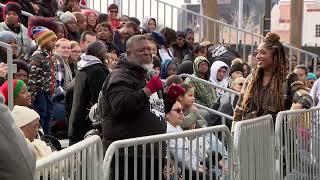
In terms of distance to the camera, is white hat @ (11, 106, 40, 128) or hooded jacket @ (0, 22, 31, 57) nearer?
white hat @ (11, 106, 40, 128)

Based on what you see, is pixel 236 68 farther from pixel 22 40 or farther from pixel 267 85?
pixel 267 85

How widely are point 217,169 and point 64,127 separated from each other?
359 cm

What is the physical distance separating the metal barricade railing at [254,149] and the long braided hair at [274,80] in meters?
0.31

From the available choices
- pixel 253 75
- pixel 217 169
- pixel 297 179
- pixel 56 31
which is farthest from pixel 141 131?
pixel 56 31

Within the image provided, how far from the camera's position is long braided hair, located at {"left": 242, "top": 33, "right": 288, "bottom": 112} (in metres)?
7.16

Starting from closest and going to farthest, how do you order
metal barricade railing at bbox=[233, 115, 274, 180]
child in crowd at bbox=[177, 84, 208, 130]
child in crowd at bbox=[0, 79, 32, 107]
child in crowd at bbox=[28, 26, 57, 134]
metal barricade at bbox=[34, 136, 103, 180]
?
metal barricade at bbox=[34, 136, 103, 180]
metal barricade railing at bbox=[233, 115, 274, 180]
child in crowd at bbox=[0, 79, 32, 107]
child in crowd at bbox=[177, 84, 208, 130]
child in crowd at bbox=[28, 26, 57, 134]

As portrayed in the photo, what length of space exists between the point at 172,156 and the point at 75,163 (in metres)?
1.29

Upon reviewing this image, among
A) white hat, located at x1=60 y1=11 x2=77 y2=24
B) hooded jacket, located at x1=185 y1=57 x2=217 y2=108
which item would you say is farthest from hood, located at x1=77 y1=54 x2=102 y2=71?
white hat, located at x1=60 y1=11 x2=77 y2=24

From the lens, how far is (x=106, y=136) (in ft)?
19.0

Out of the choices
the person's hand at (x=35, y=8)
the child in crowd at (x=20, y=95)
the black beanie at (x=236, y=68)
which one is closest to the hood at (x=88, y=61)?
the child in crowd at (x=20, y=95)

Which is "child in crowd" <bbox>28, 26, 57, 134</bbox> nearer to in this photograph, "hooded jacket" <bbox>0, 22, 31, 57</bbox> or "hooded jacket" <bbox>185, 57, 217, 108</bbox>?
"hooded jacket" <bbox>0, 22, 31, 57</bbox>

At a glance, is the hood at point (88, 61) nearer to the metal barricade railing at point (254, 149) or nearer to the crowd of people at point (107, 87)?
the crowd of people at point (107, 87)

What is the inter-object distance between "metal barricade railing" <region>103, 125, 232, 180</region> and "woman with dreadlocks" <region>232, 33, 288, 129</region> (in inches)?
52.7

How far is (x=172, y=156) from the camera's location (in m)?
5.18
